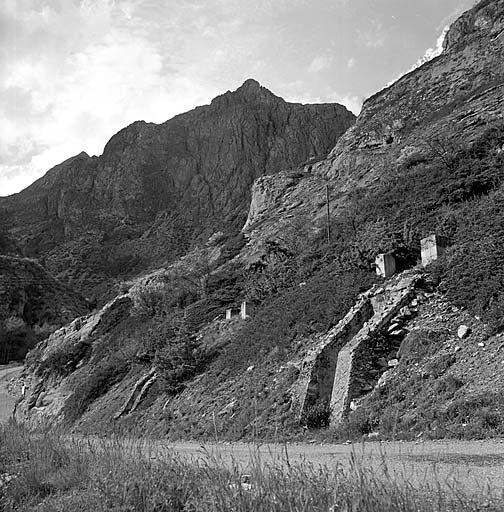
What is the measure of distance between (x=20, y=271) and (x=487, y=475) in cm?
7817

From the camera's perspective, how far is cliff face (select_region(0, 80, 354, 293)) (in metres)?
108

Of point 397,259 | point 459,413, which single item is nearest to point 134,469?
point 459,413

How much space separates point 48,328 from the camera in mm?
66125

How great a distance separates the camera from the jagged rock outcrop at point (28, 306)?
66.2 m

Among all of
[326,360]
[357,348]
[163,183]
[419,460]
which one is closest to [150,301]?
[326,360]

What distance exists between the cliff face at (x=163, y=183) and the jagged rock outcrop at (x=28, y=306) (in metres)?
24.0

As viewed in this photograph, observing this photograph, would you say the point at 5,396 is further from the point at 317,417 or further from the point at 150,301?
the point at 317,417

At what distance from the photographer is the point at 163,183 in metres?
128

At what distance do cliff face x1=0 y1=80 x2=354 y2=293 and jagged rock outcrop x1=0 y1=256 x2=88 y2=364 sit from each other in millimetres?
23987

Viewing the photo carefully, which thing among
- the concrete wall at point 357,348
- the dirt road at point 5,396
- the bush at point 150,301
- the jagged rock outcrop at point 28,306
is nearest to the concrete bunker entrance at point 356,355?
the concrete wall at point 357,348

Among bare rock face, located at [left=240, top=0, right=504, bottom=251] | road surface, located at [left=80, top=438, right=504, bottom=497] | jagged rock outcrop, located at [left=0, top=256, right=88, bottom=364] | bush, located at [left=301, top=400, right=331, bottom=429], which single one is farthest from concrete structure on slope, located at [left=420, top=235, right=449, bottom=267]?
jagged rock outcrop, located at [left=0, top=256, right=88, bottom=364]

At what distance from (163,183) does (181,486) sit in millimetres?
126542

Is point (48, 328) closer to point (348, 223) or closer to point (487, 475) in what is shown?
point (348, 223)

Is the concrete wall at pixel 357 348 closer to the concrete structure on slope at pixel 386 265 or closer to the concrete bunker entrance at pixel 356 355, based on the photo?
the concrete bunker entrance at pixel 356 355
